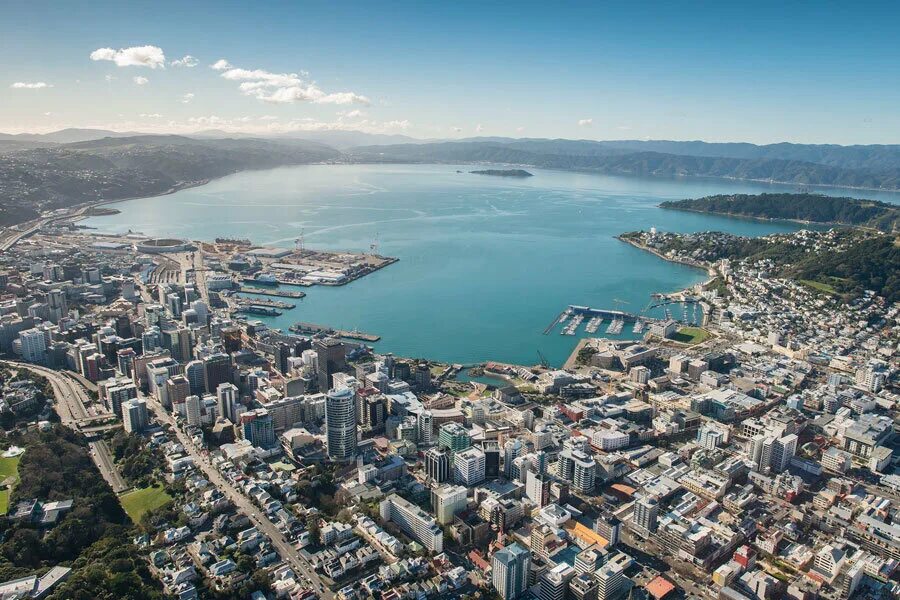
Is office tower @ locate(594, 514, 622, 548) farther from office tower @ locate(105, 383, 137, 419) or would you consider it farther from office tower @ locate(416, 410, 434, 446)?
office tower @ locate(105, 383, 137, 419)

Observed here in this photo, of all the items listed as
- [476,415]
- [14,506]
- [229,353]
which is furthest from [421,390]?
[14,506]

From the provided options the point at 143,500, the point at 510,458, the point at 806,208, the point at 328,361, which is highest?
the point at 806,208

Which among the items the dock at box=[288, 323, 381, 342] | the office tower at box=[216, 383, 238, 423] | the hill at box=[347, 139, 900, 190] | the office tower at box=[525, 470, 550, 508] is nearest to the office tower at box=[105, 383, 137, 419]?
the office tower at box=[216, 383, 238, 423]

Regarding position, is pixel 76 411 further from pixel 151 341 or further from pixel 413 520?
pixel 413 520

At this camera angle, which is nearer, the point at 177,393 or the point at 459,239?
the point at 177,393

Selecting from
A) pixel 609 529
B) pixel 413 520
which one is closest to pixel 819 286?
pixel 609 529
